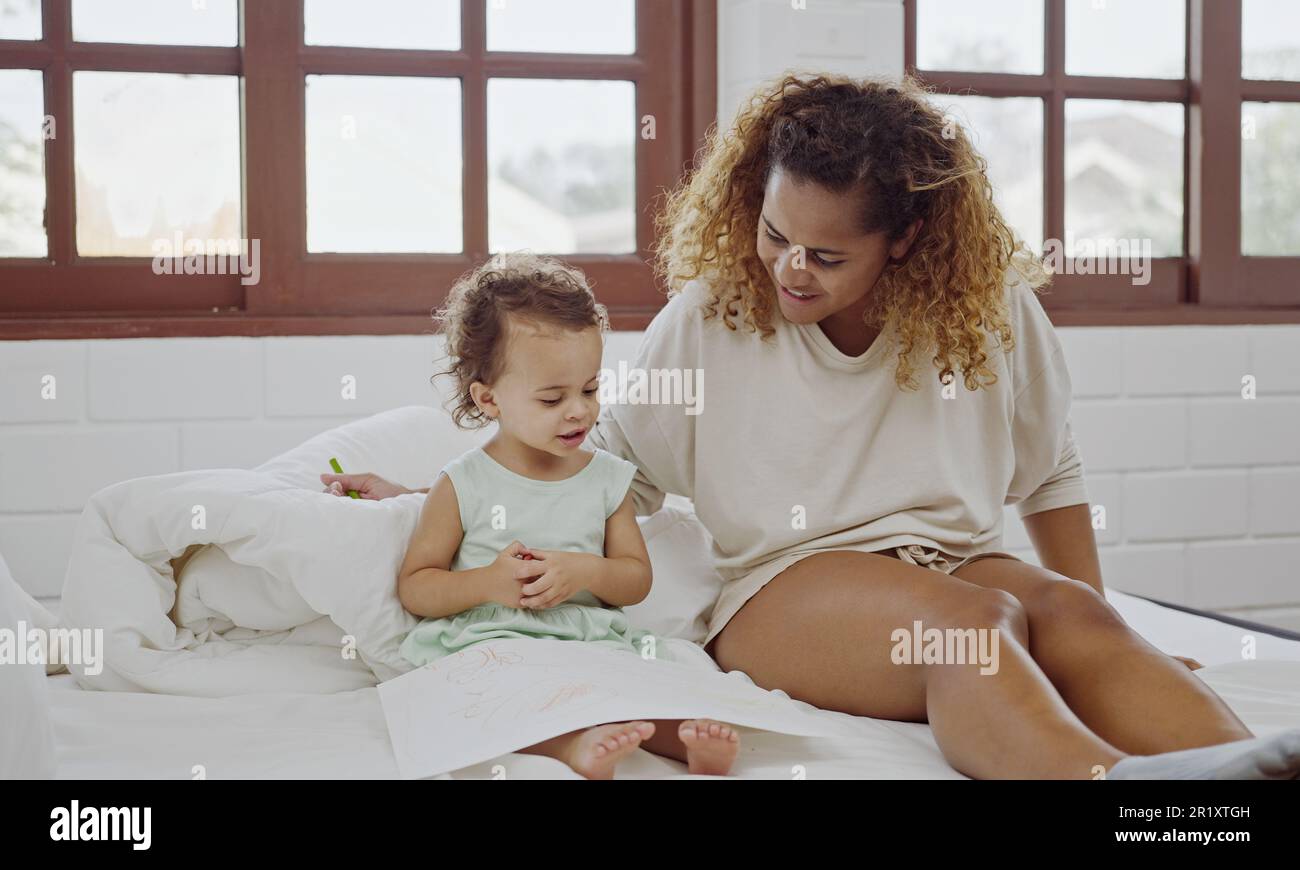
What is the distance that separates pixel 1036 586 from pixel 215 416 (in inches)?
56.0

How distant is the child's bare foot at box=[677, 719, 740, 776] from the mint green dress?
270 millimetres

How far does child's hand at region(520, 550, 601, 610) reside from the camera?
52.8 inches

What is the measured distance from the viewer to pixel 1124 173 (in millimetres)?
2732

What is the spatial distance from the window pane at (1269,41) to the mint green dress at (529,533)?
206 centimetres

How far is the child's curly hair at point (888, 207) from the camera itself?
1445 mm

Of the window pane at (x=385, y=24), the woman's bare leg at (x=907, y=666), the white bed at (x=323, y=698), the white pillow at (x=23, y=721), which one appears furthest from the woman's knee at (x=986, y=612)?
the window pane at (x=385, y=24)

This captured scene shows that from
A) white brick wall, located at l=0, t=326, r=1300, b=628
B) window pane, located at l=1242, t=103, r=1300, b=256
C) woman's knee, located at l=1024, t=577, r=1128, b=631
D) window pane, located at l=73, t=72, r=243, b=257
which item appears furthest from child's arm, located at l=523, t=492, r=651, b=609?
window pane, located at l=1242, t=103, r=1300, b=256

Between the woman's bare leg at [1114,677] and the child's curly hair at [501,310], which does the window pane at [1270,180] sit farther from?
the child's curly hair at [501,310]

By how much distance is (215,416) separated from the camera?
2.12 meters

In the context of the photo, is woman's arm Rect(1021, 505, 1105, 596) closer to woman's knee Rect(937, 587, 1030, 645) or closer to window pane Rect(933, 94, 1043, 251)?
woman's knee Rect(937, 587, 1030, 645)

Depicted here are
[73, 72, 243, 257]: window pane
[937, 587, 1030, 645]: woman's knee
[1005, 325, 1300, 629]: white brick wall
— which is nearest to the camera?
[937, 587, 1030, 645]: woman's knee

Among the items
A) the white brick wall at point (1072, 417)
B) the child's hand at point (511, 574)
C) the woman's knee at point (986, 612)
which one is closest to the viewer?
the woman's knee at point (986, 612)

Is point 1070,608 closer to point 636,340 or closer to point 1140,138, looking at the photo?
point 636,340

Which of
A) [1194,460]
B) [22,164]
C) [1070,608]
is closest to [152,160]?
[22,164]
